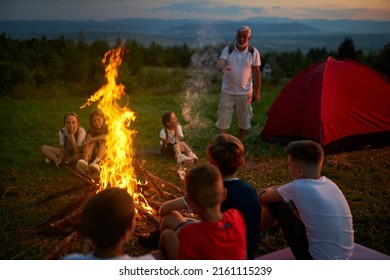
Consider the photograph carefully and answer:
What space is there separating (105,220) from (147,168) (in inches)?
132

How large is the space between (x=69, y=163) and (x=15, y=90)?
6088 mm

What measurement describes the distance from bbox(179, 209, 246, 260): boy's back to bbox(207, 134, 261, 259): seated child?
313 millimetres

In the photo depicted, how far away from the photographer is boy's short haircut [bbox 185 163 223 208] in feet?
8.13

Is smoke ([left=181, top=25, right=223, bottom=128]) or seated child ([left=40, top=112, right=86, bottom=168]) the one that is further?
smoke ([left=181, top=25, right=223, bottom=128])

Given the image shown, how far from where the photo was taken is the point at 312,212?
2812 mm

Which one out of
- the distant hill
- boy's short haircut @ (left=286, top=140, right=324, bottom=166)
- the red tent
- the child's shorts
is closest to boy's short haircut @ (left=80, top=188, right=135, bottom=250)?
boy's short haircut @ (left=286, top=140, right=324, bottom=166)

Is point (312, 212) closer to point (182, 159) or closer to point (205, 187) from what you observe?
point (205, 187)

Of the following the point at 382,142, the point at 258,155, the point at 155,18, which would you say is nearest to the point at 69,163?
the point at 155,18

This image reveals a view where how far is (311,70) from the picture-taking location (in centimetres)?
658

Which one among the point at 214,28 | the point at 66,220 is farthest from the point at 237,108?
the point at 66,220

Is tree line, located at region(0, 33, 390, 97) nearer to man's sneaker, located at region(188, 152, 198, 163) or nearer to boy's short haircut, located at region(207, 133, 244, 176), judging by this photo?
man's sneaker, located at region(188, 152, 198, 163)

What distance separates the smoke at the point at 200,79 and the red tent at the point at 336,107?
1.97 m

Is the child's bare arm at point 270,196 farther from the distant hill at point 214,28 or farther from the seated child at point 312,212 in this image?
the distant hill at point 214,28
